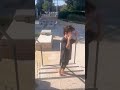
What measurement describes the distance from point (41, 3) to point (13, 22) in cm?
16

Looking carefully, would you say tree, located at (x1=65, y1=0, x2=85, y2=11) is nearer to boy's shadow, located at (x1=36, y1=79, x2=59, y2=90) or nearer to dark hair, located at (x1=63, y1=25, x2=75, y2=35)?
dark hair, located at (x1=63, y1=25, x2=75, y2=35)

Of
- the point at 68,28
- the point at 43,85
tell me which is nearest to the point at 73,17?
the point at 68,28

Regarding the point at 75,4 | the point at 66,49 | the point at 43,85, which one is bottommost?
the point at 43,85

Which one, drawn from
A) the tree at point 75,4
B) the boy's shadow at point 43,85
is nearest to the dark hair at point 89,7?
the tree at point 75,4

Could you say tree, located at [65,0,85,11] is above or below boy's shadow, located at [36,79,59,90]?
above

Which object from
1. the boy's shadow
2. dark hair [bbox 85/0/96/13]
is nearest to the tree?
dark hair [bbox 85/0/96/13]

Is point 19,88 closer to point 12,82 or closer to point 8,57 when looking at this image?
point 12,82

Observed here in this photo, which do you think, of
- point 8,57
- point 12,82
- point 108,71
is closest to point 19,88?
point 12,82

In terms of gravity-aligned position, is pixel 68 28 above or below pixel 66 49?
above

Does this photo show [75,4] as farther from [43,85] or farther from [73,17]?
[43,85]

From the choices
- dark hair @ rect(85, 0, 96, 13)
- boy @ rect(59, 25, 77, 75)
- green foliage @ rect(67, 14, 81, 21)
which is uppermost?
dark hair @ rect(85, 0, 96, 13)

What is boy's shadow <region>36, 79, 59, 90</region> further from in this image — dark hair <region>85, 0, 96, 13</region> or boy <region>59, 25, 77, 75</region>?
dark hair <region>85, 0, 96, 13</region>

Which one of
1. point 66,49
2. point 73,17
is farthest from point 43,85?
point 73,17

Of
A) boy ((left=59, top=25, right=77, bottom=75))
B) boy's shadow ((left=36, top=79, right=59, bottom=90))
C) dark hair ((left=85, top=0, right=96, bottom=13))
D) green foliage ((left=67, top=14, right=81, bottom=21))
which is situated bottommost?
boy's shadow ((left=36, top=79, right=59, bottom=90))
